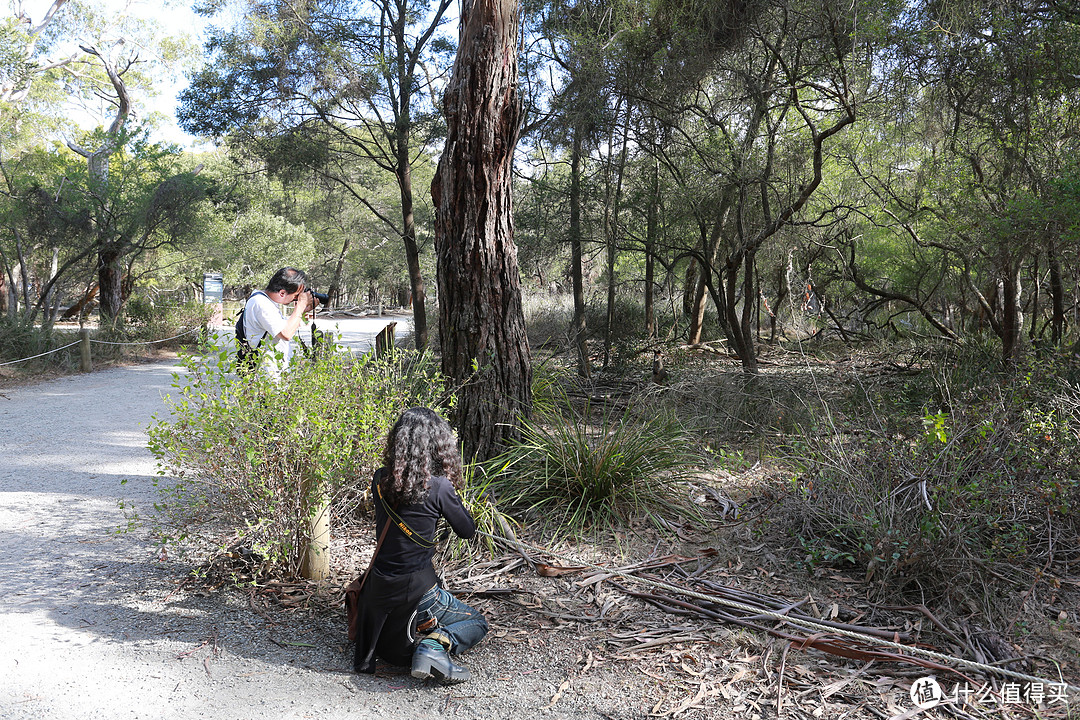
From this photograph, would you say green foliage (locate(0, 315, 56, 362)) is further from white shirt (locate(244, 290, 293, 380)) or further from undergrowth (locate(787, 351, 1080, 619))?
undergrowth (locate(787, 351, 1080, 619))

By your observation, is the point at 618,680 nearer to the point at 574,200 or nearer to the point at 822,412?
the point at 822,412

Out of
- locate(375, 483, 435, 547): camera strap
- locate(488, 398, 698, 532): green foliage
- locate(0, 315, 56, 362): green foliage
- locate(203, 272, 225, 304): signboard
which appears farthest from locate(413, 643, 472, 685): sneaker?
locate(203, 272, 225, 304): signboard

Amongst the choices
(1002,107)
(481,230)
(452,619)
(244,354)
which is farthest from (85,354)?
(1002,107)

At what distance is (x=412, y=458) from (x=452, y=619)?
0.76m

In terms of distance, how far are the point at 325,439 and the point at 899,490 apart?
3216 millimetres

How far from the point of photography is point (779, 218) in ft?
26.6

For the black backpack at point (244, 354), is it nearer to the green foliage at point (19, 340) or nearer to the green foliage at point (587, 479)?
the green foliage at point (587, 479)

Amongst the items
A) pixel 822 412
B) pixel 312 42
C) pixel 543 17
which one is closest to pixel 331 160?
pixel 312 42

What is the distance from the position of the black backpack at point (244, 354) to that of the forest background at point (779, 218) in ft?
5.09

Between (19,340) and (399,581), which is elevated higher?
(19,340)

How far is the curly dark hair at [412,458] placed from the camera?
9.98ft

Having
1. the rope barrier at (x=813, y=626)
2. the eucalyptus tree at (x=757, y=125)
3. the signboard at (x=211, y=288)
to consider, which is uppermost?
the eucalyptus tree at (x=757, y=125)

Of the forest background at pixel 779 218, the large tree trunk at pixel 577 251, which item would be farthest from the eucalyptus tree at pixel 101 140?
the large tree trunk at pixel 577 251

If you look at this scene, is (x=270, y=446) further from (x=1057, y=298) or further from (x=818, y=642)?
(x=1057, y=298)
